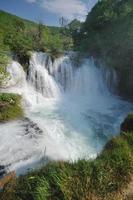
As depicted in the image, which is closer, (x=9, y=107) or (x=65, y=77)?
(x=9, y=107)

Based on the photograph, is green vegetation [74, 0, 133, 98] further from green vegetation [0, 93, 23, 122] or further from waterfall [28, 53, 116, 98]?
green vegetation [0, 93, 23, 122]

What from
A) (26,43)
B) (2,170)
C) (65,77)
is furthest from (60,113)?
(26,43)

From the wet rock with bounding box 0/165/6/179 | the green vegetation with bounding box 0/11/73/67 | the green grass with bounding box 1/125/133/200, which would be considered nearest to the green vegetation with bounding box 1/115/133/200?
the green grass with bounding box 1/125/133/200

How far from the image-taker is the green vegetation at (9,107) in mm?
11875

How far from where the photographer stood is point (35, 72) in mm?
17797

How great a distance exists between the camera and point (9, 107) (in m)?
12.5

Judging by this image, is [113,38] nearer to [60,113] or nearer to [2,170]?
[60,113]

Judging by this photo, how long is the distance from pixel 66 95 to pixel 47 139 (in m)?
9.61

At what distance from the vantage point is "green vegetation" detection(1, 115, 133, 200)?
13.8 feet

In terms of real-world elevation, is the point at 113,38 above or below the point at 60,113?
above

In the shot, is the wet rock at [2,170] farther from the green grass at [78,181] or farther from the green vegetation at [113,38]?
the green vegetation at [113,38]

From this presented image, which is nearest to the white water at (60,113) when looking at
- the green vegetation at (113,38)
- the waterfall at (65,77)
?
the waterfall at (65,77)

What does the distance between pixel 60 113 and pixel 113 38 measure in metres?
12.9

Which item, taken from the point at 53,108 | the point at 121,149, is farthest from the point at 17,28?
the point at 121,149
